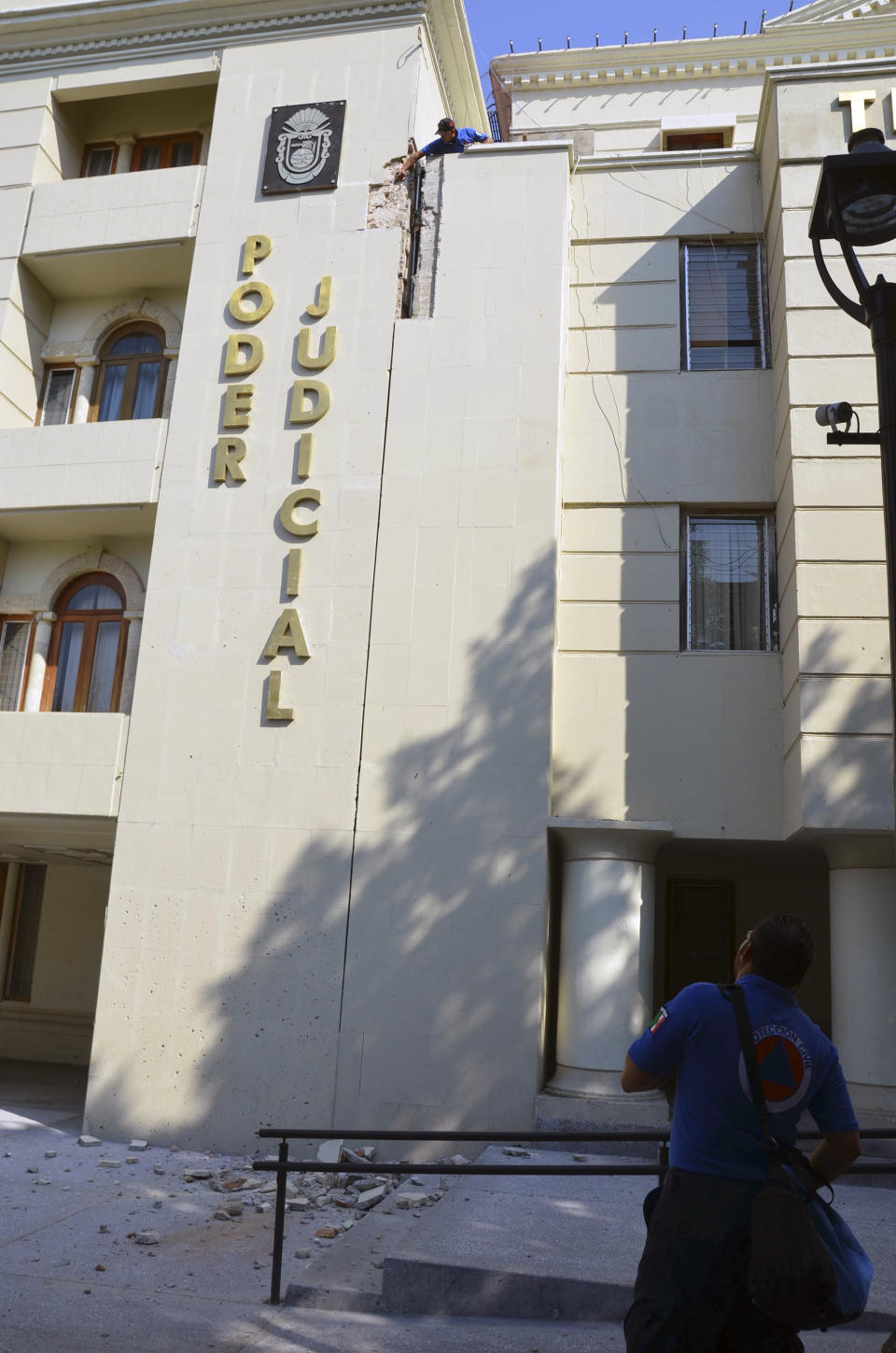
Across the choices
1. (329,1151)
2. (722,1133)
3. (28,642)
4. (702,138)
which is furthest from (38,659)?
(702,138)

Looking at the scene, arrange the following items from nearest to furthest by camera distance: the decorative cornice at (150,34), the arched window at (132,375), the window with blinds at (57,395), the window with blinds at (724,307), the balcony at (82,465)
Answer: the balcony at (82,465) → the window with blinds at (724,307) → the decorative cornice at (150,34) → the arched window at (132,375) → the window with blinds at (57,395)

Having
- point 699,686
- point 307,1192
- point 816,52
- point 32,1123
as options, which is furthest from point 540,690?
point 816,52

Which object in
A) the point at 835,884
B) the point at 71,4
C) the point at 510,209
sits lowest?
the point at 835,884

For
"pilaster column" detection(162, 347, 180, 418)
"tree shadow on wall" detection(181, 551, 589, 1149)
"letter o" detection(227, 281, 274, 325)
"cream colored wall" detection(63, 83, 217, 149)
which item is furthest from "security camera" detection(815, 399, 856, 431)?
"cream colored wall" detection(63, 83, 217, 149)

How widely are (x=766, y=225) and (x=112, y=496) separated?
837 centimetres

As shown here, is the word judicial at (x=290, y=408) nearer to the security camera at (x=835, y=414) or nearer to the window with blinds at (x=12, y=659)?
the window with blinds at (x=12, y=659)

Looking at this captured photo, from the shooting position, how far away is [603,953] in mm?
10305

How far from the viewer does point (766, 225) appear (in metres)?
12.7

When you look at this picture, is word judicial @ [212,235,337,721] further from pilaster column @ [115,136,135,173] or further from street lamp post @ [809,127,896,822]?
street lamp post @ [809,127,896,822]

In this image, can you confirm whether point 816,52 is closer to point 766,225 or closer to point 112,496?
point 766,225

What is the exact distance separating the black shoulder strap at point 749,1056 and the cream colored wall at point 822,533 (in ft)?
21.7

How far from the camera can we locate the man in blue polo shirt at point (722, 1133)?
3.22 meters

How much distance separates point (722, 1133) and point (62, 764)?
973 centimetres

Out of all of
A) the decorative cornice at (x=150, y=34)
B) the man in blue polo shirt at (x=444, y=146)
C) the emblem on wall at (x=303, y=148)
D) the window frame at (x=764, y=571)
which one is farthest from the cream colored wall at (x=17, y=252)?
the window frame at (x=764, y=571)
